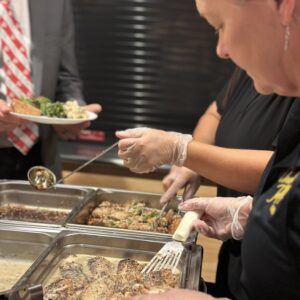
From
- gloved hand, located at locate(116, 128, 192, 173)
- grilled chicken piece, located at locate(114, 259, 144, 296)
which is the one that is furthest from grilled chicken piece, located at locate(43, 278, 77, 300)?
gloved hand, located at locate(116, 128, 192, 173)

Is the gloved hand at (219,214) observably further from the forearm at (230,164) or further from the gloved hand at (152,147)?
the gloved hand at (152,147)

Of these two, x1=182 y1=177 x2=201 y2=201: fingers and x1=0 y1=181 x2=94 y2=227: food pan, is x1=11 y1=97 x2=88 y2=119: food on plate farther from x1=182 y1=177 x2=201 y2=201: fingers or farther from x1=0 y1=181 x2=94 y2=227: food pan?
x1=182 y1=177 x2=201 y2=201: fingers

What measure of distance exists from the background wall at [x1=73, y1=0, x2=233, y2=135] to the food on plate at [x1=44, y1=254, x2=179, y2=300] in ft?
6.01

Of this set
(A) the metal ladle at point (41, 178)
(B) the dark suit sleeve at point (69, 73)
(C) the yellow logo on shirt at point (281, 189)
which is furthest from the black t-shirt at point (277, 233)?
(B) the dark suit sleeve at point (69, 73)

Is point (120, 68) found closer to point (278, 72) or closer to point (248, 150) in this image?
point (248, 150)

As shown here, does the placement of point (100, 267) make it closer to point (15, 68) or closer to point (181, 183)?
point (181, 183)

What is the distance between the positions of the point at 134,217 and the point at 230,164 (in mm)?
448

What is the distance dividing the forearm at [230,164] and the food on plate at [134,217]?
0.84 feet

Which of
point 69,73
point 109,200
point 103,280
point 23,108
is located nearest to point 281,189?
point 103,280

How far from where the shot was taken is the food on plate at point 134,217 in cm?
157

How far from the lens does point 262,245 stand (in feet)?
2.77

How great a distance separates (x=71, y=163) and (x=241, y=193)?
154cm

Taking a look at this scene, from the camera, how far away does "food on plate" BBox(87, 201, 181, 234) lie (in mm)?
1566

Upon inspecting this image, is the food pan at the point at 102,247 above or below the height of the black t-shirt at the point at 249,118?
below
